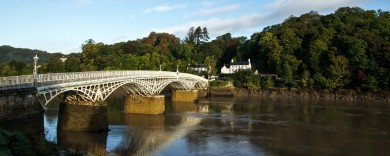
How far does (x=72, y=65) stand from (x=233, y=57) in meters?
57.5

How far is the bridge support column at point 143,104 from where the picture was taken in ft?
164

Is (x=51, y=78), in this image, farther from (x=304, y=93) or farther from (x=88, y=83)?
(x=304, y=93)

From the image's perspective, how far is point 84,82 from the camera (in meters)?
32.9

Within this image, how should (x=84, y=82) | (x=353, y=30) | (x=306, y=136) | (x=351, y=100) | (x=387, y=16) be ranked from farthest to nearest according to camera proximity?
(x=387, y=16)
(x=353, y=30)
(x=351, y=100)
(x=306, y=136)
(x=84, y=82)

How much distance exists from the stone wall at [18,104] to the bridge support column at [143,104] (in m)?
24.5

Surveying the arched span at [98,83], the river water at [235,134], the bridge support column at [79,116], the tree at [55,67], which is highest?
the tree at [55,67]

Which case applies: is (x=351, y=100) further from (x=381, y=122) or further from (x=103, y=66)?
(x=103, y=66)

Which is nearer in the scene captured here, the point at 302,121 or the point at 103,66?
the point at 302,121

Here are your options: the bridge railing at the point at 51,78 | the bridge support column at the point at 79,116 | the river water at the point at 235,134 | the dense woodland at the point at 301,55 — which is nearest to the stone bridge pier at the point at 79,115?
the bridge support column at the point at 79,116

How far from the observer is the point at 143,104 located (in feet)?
165

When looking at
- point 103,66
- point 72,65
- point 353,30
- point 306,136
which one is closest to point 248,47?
point 353,30

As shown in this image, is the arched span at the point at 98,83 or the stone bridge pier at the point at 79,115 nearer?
the arched span at the point at 98,83

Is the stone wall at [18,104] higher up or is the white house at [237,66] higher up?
the white house at [237,66]

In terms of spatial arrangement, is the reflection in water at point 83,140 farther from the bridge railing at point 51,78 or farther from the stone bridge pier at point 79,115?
the bridge railing at point 51,78
